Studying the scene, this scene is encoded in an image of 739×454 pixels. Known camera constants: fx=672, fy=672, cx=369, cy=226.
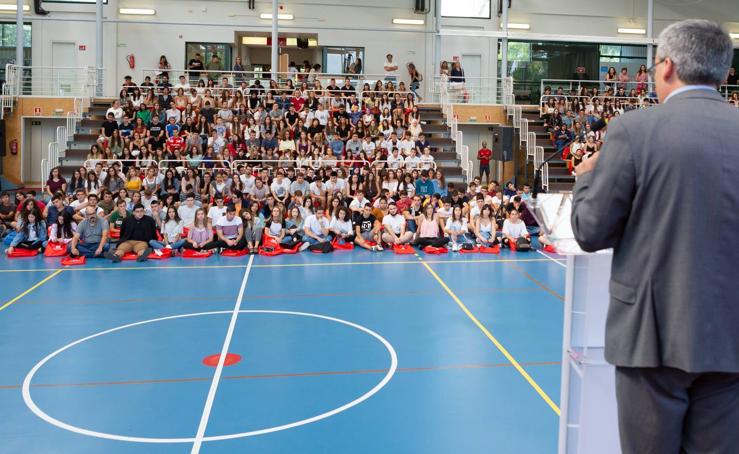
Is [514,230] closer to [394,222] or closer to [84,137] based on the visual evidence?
[394,222]

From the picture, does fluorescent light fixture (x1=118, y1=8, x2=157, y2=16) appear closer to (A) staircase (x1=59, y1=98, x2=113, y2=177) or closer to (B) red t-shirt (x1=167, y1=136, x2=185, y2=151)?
(A) staircase (x1=59, y1=98, x2=113, y2=177)

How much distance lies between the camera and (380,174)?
1817 cm

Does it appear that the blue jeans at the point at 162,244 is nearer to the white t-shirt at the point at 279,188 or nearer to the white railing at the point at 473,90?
the white t-shirt at the point at 279,188

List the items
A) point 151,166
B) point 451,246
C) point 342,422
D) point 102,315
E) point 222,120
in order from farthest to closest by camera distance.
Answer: point 222,120
point 151,166
point 451,246
point 102,315
point 342,422

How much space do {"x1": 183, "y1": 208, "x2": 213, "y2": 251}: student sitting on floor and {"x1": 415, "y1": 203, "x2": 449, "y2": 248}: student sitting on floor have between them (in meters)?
4.48

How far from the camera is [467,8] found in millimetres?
26469

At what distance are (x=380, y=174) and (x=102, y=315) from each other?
34.0 feet

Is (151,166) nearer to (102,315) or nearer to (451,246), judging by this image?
(451,246)

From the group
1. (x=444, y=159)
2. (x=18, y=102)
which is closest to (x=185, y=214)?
(x=444, y=159)

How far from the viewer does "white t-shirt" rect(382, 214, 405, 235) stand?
14898mm

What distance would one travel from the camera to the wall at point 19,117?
22.6m

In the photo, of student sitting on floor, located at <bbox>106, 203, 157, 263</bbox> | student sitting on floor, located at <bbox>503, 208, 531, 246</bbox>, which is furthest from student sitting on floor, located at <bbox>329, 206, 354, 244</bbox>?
student sitting on floor, located at <bbox>106, 203, 157, 263</bbox>

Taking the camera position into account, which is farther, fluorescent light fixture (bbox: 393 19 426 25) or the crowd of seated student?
fluorescent light fixture (bbox: 393 19 426 25)

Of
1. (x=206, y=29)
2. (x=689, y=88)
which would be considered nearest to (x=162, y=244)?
(x=689, y=88)
